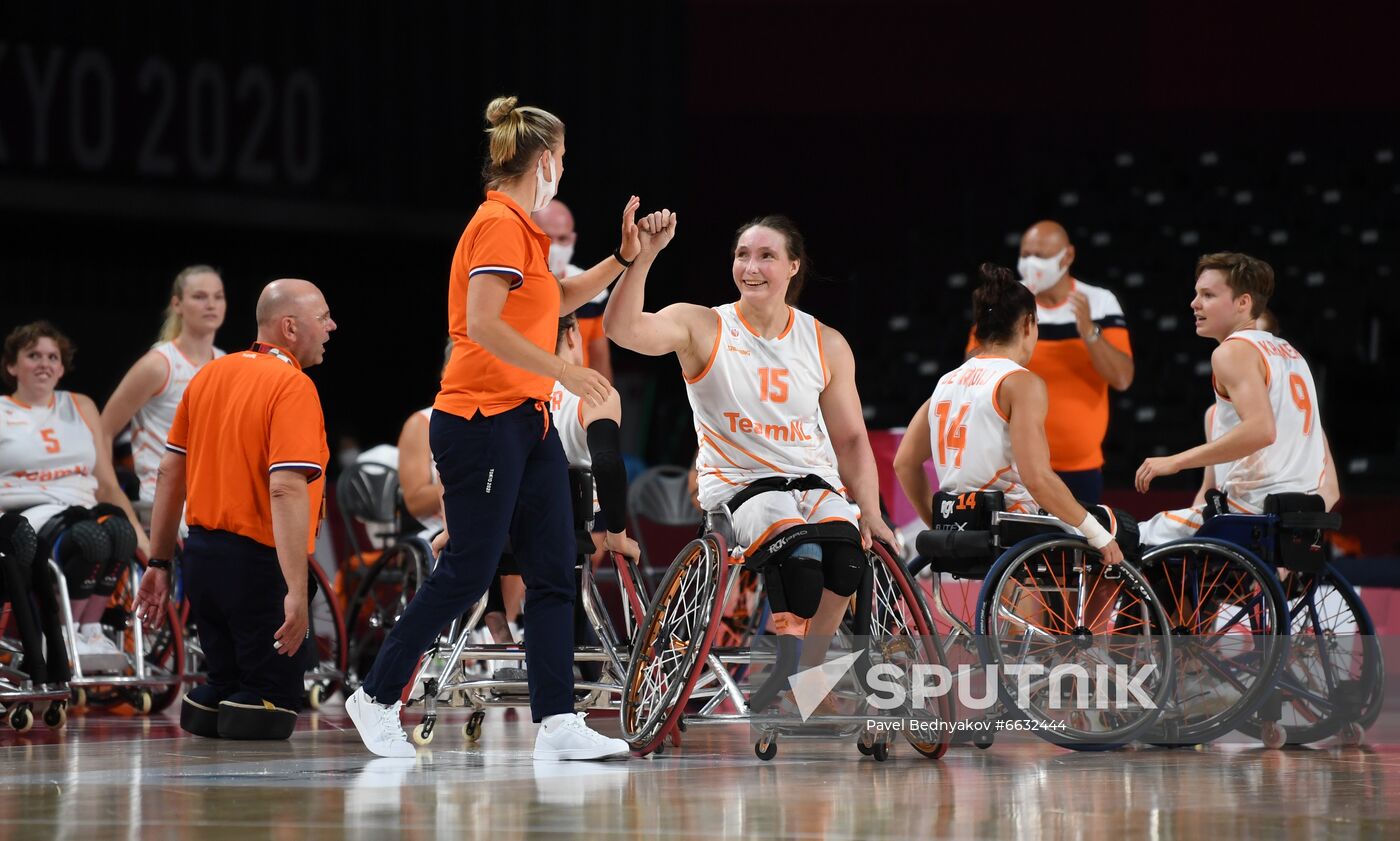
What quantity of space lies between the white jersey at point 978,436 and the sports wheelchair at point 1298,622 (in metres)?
0.44

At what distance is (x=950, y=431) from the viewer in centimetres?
490

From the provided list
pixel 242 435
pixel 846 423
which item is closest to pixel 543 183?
pixel 846 423

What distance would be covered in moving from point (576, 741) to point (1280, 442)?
230 centimetres

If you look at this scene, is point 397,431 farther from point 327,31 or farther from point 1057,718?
point 1057,718

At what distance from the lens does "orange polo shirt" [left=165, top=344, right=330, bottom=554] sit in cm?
482

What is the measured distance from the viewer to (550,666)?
412 centimetres

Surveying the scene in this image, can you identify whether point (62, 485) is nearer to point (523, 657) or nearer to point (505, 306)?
point (523, 657)

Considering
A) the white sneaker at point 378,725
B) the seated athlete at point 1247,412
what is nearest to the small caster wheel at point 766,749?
the white sneaker at point 378,725

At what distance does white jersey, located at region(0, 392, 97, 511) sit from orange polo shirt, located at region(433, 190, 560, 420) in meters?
2.32

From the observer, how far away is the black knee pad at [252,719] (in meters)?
4.93

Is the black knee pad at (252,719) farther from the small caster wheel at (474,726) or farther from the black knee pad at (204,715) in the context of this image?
the small caster wheel at (474,726)

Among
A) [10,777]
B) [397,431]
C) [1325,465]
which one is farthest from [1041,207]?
[10,777]

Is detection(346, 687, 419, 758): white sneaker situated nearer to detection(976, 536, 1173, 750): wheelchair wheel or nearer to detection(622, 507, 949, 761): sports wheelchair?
detection(622, 507, 949, 761): sports wheelchair

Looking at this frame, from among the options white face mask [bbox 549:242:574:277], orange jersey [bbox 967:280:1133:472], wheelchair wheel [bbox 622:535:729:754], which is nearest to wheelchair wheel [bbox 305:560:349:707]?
white face mask [bbox 549:242:574:277]
